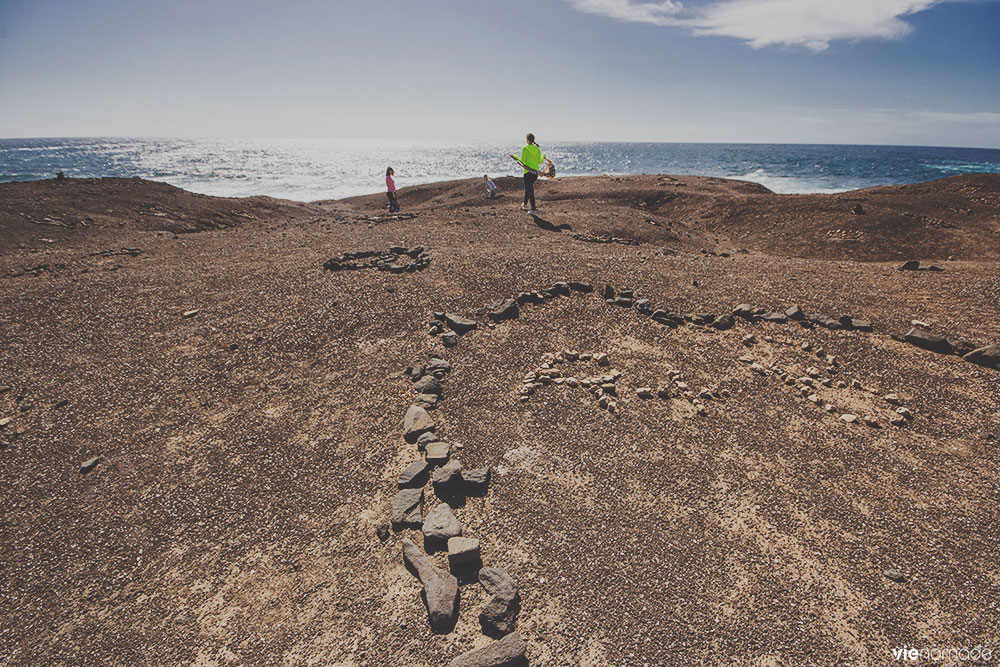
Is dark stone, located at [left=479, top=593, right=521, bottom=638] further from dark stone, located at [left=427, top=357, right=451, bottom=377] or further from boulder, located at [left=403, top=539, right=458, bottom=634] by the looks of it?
dark stone, located at [left=427, top=357, right=451, bottom=377]

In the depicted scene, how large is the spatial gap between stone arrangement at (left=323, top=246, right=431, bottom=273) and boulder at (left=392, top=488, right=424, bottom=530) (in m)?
7.51

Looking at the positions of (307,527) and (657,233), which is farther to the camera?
(657,233)

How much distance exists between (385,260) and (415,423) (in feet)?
24.4

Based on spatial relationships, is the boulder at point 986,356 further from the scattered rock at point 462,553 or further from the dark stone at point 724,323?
the scattered rock at point 462,553

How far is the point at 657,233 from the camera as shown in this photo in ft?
58.2

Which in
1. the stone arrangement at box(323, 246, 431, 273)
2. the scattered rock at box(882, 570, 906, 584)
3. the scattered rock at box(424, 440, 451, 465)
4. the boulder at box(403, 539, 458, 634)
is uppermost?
the stone arrangement at box(323, 246, 431, 273)

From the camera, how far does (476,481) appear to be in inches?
207

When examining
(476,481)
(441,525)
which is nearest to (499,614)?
(441,525)

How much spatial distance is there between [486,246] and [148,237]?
598 inches

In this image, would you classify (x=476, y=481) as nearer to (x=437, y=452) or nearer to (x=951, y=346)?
(x=437, y=452)

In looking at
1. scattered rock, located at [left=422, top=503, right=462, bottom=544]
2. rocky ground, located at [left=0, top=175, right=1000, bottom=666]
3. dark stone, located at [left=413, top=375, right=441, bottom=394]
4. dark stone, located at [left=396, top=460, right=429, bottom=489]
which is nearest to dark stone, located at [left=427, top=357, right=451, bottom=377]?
rocky ground, located at [left=0, top=175, right=1000, bottom=666]

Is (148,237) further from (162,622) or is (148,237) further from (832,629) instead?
(832,629)

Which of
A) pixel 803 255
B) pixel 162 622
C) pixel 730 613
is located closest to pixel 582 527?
pixel 730 613

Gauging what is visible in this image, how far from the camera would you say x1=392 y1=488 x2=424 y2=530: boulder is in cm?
489
